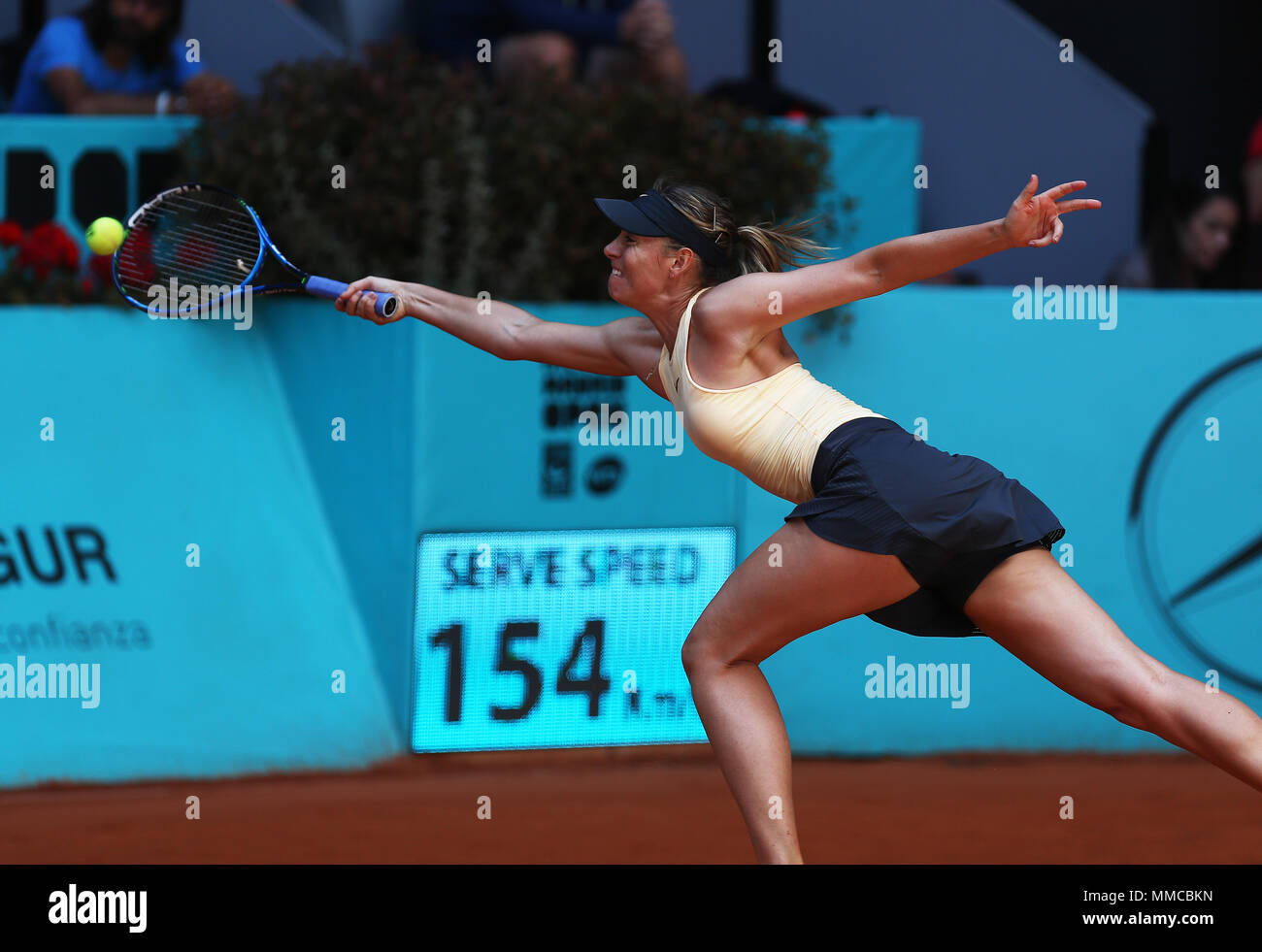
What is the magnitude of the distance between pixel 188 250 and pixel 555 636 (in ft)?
5.69

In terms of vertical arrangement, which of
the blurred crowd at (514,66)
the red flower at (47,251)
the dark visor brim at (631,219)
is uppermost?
the blurred crowd at (514,66)

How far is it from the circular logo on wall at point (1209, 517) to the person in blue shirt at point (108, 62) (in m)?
3.82

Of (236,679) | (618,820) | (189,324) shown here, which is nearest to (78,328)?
(189,324)

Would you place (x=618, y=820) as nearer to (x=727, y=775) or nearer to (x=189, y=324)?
(x=727, y=775)

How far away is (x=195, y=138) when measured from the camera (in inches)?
228

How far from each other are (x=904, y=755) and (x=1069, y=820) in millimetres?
811

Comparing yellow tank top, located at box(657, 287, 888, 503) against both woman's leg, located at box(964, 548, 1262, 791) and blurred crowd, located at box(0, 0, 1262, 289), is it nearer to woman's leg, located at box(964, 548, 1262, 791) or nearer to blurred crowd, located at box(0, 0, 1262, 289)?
woman's leg, located at box(964, 548, 1262, 791)

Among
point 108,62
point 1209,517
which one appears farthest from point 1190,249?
point 108,62

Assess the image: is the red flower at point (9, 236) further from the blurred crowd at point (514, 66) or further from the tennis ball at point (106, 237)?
the tennis ball at point (106, 237)

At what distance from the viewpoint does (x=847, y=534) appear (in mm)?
3324

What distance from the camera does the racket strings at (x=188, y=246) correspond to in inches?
178

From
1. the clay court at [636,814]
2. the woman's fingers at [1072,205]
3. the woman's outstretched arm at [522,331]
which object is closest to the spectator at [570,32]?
the clay court at [636,814]

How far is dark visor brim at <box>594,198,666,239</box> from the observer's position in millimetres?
3580
